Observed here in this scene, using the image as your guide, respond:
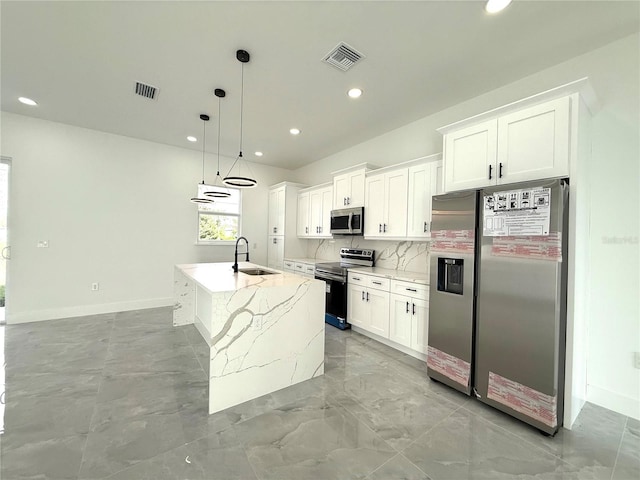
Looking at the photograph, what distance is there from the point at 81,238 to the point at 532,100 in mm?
6124

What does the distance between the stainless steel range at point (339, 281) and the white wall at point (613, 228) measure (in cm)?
251

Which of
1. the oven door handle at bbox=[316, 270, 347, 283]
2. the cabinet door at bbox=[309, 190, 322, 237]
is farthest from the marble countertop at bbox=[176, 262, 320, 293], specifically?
the cabinet door at bbox=[309, 190, 322, 237]

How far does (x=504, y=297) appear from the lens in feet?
6.89

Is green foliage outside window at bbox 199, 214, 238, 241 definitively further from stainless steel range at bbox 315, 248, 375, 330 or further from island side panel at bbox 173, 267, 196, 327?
stainless steel range at bbox 315, 248, 375, 330

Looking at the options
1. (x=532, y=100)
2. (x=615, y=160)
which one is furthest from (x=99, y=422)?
(x=615, y=160)

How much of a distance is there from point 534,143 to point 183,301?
457cm

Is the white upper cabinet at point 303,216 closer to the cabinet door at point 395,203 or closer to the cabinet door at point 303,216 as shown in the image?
the cabinet door at point 303,216

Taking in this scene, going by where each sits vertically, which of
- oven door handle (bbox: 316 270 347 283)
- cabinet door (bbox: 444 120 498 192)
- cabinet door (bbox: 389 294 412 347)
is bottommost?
cabinet door (bbox: 389 294 412 347)

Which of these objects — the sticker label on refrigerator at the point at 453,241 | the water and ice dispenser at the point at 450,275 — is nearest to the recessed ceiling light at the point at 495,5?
the sticker label on refrigerator at the point at 453,241

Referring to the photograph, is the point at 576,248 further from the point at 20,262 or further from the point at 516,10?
the point at 20,262

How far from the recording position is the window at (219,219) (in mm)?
5410

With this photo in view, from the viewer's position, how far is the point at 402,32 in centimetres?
215

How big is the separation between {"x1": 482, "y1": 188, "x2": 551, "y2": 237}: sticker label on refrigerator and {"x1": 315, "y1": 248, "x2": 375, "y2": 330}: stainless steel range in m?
2.13

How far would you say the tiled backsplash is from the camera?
3618 mm
